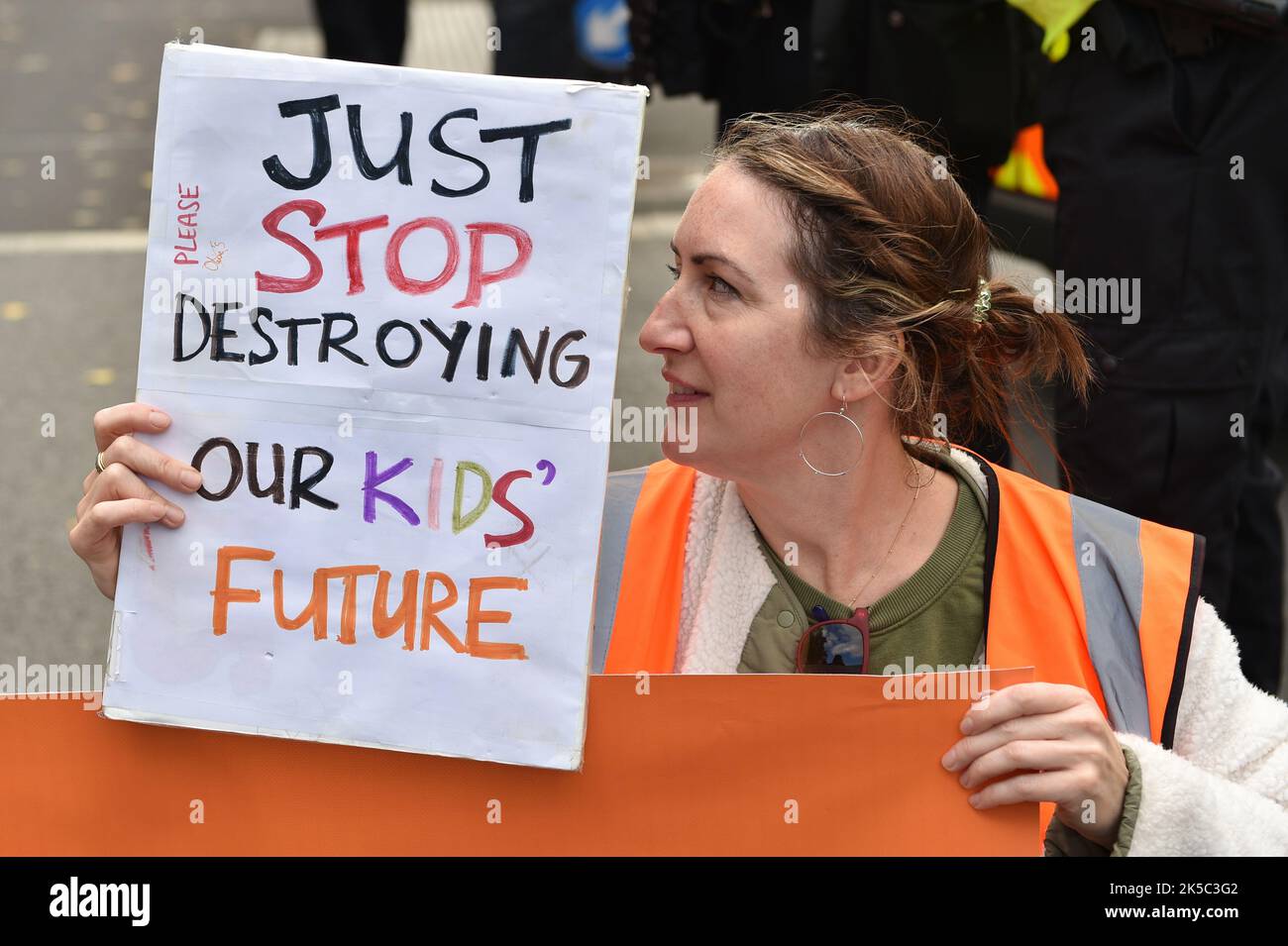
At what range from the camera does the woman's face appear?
7.29 ft

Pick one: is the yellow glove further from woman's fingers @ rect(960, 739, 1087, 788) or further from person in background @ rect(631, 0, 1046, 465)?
woman's fingers @ rect(960, 739, 1087, 788)

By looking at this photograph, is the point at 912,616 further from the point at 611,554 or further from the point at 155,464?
the point at 155,464

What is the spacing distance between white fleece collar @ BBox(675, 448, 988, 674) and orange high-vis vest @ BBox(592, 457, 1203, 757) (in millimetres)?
23

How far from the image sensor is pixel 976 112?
379 centimetres

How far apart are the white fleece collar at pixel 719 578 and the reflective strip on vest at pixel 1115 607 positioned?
0.19 meters

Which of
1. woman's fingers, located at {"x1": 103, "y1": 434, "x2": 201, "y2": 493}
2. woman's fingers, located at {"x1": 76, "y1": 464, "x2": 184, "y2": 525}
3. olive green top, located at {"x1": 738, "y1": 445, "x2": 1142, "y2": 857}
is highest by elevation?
woman's fingers, located at {"x1": 103, "y1": 434, "x2": 201, "y2": 493}

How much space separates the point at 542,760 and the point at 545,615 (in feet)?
0.55

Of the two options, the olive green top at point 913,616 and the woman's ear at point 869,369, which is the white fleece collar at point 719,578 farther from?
the woman's ear at point 869,369

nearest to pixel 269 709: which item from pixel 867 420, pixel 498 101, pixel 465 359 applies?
pixel 465 359

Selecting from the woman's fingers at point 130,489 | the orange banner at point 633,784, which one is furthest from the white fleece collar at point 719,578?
the woman's fingers at point 130,489

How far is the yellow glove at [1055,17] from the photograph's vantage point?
3.24 metres

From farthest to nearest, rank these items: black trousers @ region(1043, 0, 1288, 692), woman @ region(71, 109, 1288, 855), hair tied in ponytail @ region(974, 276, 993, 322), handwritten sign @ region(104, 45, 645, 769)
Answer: black trousers @ region(1043, 0, 1288, 692) → hair tied in ponytail @ region(974, 276, 993, 322) → woman @ region(71, 109, 1288, 855) → handwritten sign @ region(104, 45, 645, 769)

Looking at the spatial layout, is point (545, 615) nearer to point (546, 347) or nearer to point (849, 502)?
point (546, 347)

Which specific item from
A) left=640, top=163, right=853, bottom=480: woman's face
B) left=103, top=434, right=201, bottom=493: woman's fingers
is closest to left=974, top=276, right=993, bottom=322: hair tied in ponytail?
left=640, top=163, right=853, bottom=480: woman's face
